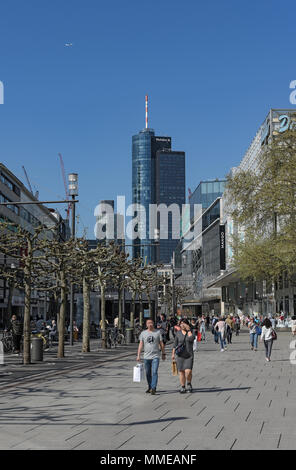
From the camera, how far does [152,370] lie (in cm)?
1491

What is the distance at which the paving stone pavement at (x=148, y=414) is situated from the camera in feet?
28.8

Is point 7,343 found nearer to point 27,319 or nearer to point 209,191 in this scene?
Result: point 27,319

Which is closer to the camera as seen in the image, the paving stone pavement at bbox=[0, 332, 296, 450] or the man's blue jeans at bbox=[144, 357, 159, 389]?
Answer: the paving stone pavement at bbox=[0, 332, 296, 450]

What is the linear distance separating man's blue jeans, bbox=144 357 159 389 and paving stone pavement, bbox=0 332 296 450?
12.2 inches

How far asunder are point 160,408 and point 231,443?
12.7ft

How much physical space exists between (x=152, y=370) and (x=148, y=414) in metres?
3.45

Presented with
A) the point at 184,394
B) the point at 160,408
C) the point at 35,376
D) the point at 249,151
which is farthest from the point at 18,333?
the point at 249,151

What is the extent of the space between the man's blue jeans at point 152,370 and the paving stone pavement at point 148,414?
1.02 feet

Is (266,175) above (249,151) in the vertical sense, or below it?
below

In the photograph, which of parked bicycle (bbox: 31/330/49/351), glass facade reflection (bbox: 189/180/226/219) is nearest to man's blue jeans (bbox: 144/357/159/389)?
parked bicycle (bbox: 31/330/49/351)

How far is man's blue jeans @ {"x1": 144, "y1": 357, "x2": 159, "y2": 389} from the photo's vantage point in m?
14.7

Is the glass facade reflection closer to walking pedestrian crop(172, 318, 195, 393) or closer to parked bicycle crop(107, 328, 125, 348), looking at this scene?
parked bicycle crop(107, 328, 125, 348)

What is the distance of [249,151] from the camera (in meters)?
96.8
